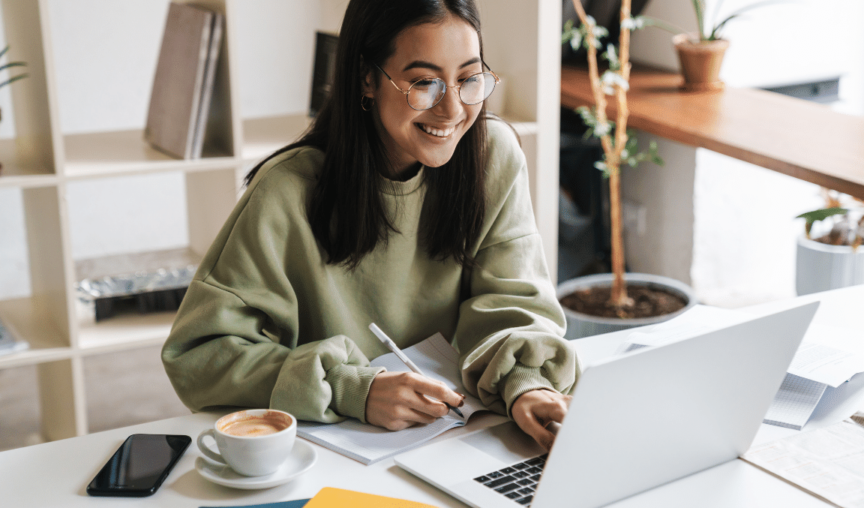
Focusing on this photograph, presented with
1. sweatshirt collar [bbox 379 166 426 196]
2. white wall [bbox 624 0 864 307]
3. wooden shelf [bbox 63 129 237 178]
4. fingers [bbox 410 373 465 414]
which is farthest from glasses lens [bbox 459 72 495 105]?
white wall [bbox 624 0 864 307]

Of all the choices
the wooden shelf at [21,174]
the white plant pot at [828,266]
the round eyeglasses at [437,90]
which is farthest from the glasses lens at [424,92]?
the white plant pot at [828,266]

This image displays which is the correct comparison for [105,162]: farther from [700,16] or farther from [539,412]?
[700,16]

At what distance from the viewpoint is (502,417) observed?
104 cm

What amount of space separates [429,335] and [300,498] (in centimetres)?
49

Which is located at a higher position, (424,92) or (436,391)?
(424,92)

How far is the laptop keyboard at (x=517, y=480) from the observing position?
0.84 m

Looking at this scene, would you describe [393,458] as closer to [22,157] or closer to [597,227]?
[22,157]

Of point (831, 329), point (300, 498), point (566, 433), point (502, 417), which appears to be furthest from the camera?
point (831, 329)

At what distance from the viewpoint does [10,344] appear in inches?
74.8

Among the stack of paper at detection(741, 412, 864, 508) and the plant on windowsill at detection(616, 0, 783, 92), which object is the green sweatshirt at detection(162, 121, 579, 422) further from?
the plant on windowsill at detection(616, 0, 783, 92)

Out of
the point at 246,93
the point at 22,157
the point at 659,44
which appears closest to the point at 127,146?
the point at 22,157

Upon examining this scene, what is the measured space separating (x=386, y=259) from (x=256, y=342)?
0.24 m

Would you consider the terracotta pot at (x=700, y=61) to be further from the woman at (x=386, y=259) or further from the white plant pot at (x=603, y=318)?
the woman at (x=386, y=259)

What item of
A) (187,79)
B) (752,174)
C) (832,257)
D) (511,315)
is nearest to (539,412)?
(511,315)
